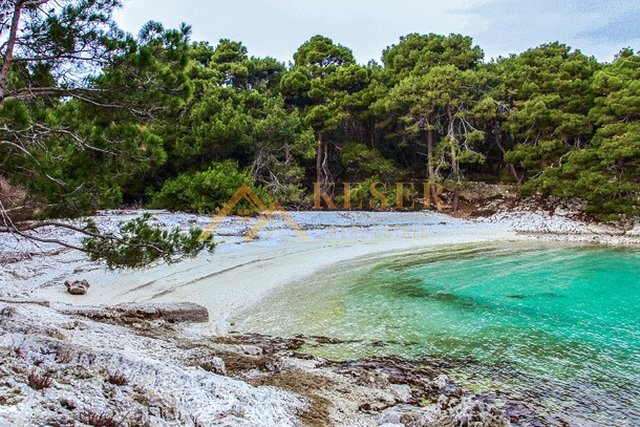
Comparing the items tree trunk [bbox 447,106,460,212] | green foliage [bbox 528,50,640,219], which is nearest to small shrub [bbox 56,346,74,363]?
green foliage [bbox 528,50,640,219]

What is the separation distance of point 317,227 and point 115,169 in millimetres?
10999

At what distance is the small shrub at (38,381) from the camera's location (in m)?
2.42

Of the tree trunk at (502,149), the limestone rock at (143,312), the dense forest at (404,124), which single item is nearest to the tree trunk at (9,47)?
the limestone rock at (143,312)

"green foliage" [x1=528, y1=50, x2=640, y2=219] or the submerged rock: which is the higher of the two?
"green foliage" [x1=528, y1=50, x2=640, y2=219]

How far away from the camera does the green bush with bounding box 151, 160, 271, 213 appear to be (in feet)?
48.4

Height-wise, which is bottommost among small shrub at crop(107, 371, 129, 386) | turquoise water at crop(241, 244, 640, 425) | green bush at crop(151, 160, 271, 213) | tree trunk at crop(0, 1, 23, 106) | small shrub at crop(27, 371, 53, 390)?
turquoise water at crop(241, 244, 640, 425)

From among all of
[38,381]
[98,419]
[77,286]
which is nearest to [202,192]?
[77,286]

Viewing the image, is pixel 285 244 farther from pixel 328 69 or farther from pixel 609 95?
pixel 609 95

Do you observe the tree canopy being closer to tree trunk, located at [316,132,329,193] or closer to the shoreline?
tree trunk, located at [316,132,329,193]

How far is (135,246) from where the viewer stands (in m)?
4.50

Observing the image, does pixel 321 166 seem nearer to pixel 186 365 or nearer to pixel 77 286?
pixel 77 286

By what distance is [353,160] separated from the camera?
65.0 feet

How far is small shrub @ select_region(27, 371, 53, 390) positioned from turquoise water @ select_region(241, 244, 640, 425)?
2.85 m

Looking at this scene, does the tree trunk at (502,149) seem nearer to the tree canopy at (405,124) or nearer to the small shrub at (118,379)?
the tree canopy at (405,124)
